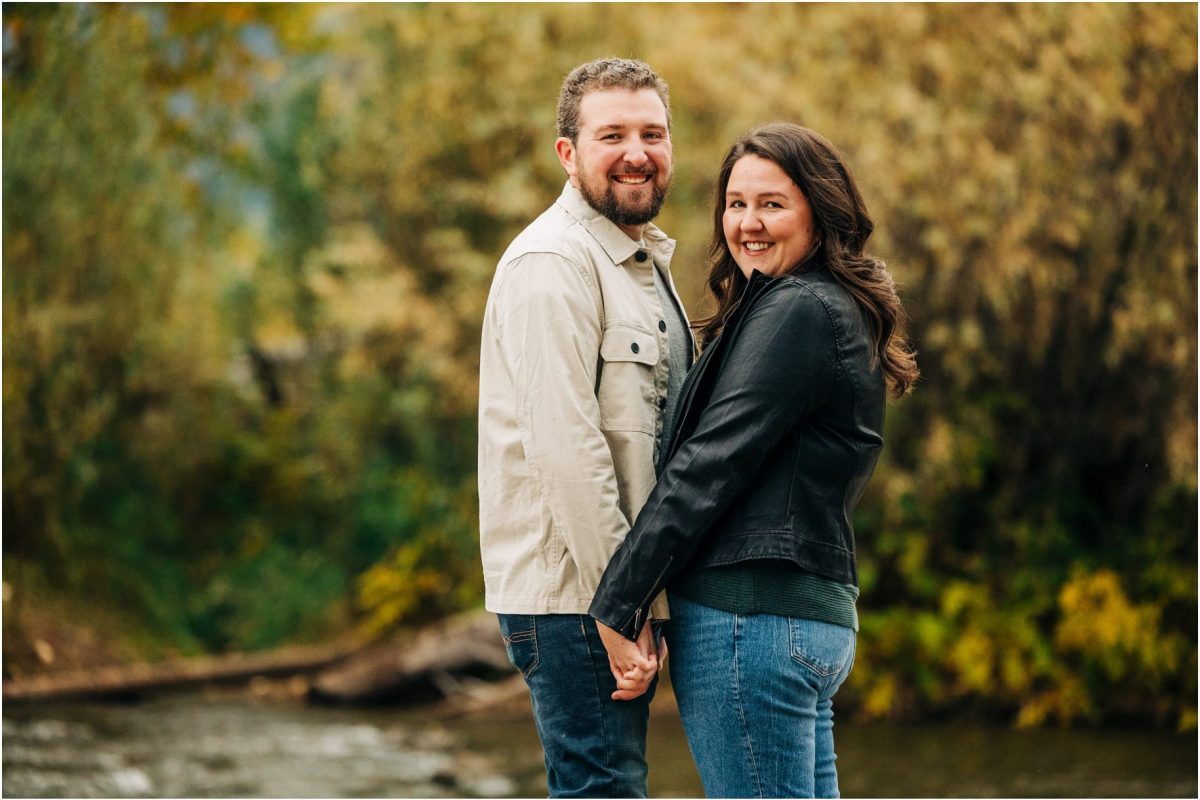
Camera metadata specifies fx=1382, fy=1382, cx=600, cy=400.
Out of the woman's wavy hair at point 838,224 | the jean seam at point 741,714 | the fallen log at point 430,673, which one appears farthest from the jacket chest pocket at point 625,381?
the fallen log at point 430,673

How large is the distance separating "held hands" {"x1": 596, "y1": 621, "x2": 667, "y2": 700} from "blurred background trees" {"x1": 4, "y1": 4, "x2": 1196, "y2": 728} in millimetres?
3946

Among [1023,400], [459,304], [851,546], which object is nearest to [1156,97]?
[1023,400]

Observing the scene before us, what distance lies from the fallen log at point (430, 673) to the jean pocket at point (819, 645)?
6965 millimetres

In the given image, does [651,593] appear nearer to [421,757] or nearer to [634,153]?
[634,153]

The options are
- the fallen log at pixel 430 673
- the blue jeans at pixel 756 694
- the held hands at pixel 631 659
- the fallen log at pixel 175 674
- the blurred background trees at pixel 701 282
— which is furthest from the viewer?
the fallen log at pixel 430 673

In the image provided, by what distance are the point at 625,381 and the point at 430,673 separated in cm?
708

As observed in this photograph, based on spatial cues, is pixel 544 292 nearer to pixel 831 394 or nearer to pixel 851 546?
pixel 831 394

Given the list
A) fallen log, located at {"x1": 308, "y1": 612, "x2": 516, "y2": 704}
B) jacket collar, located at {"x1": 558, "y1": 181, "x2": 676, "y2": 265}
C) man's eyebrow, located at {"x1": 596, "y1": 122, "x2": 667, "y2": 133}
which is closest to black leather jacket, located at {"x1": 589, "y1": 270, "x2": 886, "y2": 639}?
jacket collar, located at {"x1": 558, "y1": 181, "x2": 676, "y2": 265}

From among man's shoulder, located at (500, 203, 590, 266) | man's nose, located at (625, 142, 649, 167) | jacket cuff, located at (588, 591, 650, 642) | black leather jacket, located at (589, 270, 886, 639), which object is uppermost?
man's nose, located at (625, 142, 649, 167)

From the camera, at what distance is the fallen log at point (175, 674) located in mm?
8312

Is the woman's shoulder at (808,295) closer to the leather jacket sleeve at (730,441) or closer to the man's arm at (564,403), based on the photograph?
the leather jacket sleeve at (730,441)

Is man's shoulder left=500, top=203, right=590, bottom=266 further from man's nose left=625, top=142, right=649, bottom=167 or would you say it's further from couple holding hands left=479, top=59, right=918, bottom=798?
man's nose left=625, top=142, right=649, bottom=167

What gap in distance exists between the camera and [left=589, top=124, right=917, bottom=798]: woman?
247 cm

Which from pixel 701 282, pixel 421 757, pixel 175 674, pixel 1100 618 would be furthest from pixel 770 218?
pixel 175 674
